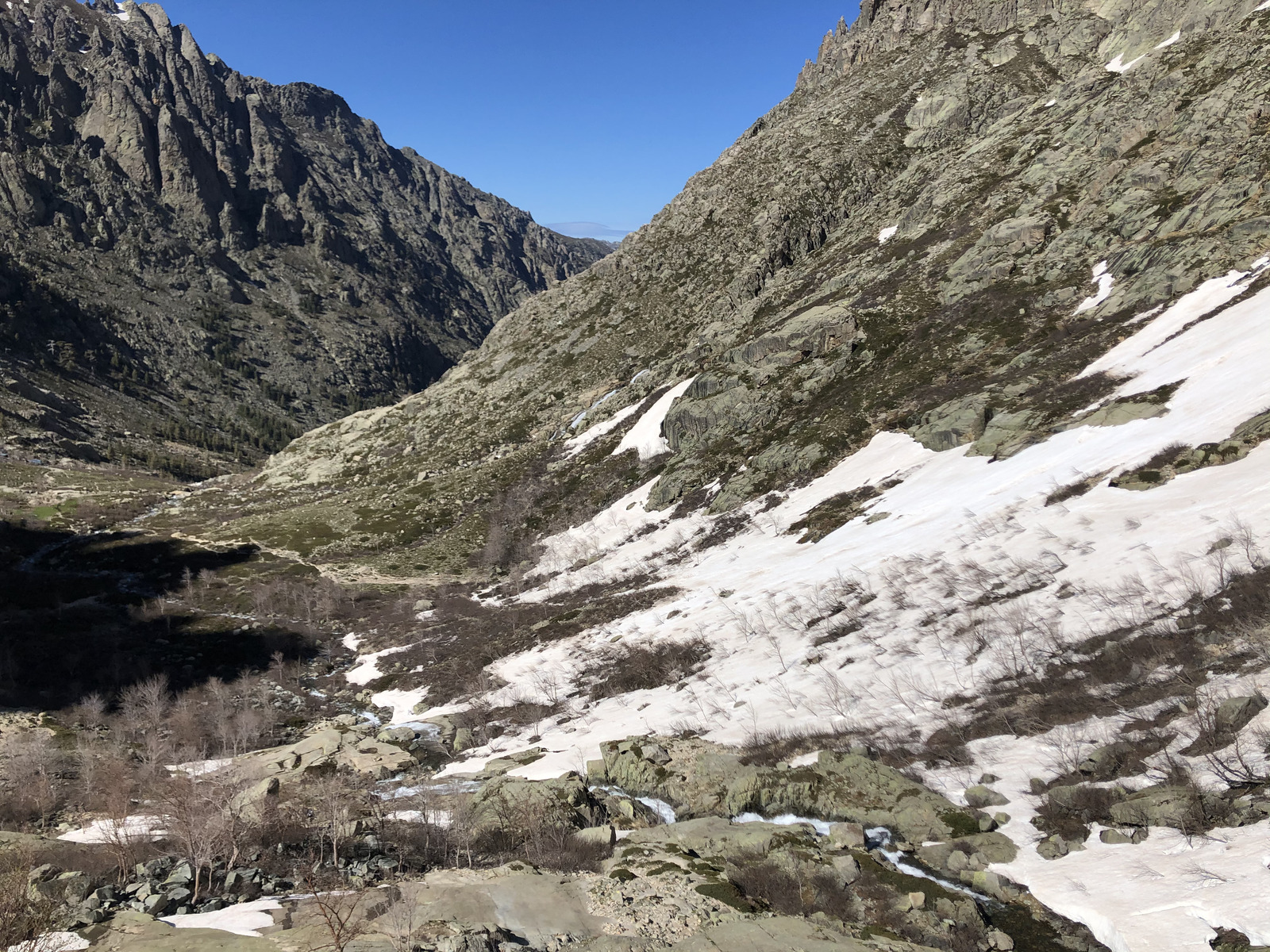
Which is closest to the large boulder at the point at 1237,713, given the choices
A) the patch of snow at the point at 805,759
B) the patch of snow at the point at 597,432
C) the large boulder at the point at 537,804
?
the patch of snow at the point at 805,759

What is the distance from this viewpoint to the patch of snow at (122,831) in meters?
22.0

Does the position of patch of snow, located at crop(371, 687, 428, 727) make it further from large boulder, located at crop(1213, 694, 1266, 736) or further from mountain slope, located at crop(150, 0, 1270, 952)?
large boulder, located at crop(1213, 694, 1266, 736)

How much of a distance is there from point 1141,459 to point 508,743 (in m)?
35.1

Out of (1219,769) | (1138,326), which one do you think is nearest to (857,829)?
(1219,769)

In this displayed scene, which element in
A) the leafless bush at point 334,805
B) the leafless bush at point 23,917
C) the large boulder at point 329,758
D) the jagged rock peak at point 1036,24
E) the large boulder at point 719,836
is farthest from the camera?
the jagged rock peak at point 1036,24

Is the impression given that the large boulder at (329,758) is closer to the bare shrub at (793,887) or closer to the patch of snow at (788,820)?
the patch of snow at (788,820)

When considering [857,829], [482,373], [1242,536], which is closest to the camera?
[857,829]

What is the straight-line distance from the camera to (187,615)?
75.0 meters

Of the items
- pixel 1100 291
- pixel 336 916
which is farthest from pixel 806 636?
pixel 1100 291

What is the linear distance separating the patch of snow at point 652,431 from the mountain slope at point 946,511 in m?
0.70

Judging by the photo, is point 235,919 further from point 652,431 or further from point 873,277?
point 873,277

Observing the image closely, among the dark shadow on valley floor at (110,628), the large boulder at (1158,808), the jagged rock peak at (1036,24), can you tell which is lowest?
the large boulder at (1158,808)

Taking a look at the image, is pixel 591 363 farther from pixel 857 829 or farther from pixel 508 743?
pixel 857 829

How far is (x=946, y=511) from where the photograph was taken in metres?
37.3
